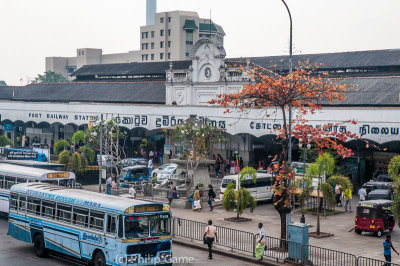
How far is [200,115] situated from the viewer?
186ft

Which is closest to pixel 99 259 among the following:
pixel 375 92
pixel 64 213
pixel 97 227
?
pixel 97 227

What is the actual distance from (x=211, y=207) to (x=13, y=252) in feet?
49.5

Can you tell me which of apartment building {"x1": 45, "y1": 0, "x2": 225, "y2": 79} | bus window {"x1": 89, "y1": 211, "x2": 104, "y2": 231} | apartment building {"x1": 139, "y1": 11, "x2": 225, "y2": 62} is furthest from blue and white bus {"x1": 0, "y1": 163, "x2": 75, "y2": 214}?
apartment building {"x1": 139, "y1": 11, "x2": 225, "y2": 62}

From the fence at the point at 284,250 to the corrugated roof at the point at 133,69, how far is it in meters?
44.5

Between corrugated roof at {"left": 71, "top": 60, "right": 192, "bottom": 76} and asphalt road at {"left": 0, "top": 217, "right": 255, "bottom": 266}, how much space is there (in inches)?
1848

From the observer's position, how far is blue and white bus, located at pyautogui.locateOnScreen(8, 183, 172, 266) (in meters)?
20.0

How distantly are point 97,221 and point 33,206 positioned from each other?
15.3 feet

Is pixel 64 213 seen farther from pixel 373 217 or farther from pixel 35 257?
pixel 373 217

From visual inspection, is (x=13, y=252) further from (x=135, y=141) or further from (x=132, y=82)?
(x=132, y=82)

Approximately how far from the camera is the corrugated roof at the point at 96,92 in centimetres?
6569

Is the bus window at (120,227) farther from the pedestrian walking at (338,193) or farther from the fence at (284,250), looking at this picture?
the pedestrian walking at (338,193)

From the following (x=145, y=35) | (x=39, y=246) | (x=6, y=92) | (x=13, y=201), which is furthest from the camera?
(x=145, y=35)

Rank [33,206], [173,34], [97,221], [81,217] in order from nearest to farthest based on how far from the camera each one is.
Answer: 1. [97,221]
2. [81,217]
3. [33,206]
4. [173,34]

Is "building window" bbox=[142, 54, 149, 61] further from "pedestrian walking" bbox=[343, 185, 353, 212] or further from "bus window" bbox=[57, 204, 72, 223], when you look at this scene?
"bus window" bbox=[57, 204, 72, 223]
